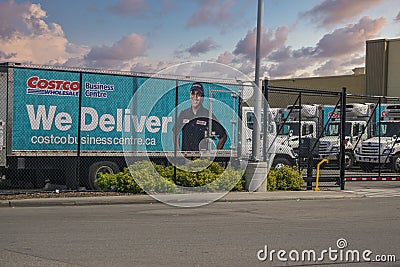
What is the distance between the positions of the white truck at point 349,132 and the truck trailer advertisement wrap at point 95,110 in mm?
12474

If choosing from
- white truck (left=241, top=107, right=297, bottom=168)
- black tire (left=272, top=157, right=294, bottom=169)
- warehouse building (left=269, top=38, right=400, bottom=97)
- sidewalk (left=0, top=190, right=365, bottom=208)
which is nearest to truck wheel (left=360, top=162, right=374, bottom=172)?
white truck (left=241, top=107, right=297, bottom=168)

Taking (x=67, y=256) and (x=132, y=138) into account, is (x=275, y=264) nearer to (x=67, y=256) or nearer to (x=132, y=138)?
(x=67, y=256)

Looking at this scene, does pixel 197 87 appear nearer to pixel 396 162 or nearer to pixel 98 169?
pixel 98 169

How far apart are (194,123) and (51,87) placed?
493cm

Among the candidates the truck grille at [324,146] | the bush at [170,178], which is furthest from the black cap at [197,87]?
the truck grille at [324,146]

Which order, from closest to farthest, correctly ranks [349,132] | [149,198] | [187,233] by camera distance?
[187,233] < [149,198] < [349,132]

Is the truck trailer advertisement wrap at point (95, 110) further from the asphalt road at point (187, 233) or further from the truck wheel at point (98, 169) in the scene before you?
the asphalt road at point (187, 233)

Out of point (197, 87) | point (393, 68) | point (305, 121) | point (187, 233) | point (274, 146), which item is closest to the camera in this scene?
point (187, 233)

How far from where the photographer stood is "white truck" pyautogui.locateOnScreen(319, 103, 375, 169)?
33.0 meters

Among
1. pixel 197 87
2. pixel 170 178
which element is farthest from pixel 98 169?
pixel 197 87

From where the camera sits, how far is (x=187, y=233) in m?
11.0

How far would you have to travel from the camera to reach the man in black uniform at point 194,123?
20984 millimetres

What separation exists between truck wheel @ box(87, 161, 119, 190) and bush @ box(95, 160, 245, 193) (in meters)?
0.89
